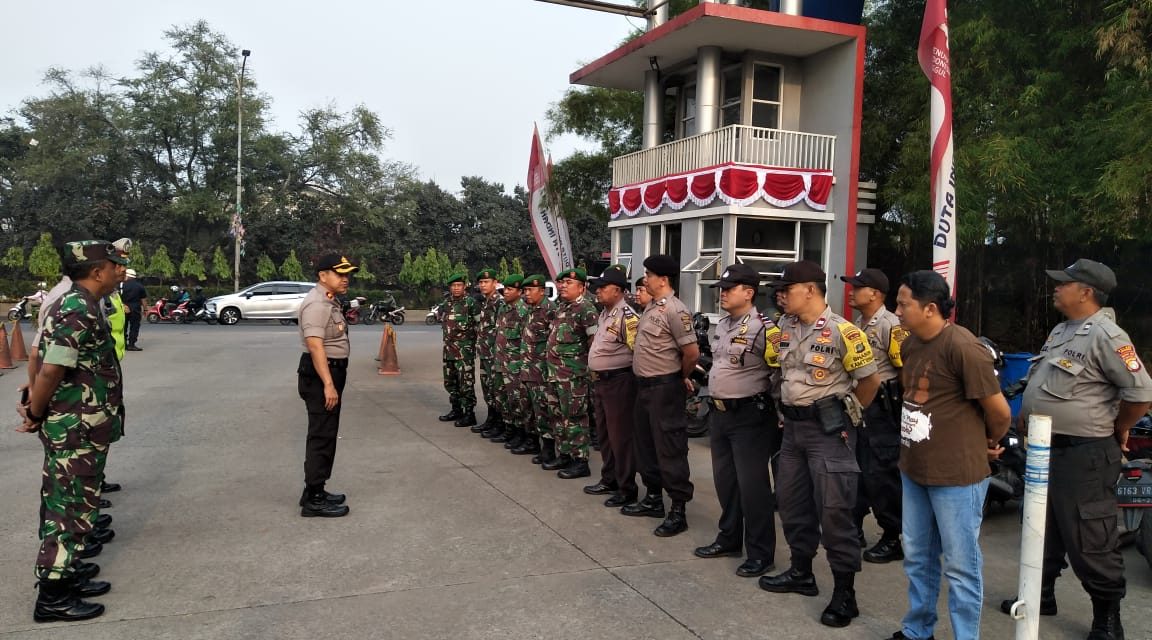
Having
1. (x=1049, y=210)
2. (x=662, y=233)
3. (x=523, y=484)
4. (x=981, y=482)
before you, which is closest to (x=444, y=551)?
(x=523, y=484)

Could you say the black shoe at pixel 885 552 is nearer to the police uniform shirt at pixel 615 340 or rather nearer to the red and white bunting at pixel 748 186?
the police uniform shirt at pixel 615 340

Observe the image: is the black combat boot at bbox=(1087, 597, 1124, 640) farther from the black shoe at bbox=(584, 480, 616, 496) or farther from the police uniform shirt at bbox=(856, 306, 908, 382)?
the black shoe at bbox=(584, 480, 616, 496)

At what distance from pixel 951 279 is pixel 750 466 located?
4.88 m

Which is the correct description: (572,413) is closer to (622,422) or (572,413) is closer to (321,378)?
(622,422)

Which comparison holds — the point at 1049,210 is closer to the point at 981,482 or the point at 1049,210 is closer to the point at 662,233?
the point at 662,233

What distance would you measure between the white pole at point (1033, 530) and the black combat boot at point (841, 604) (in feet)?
2.68

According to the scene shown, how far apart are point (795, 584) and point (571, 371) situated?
299 cm

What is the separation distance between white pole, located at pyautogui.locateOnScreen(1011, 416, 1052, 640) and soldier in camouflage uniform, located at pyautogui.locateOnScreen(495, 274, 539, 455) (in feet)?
16.6

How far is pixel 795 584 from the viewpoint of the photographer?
4375 millimetres

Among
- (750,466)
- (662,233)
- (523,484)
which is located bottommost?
(523,484)

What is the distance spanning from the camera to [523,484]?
6.66 meters

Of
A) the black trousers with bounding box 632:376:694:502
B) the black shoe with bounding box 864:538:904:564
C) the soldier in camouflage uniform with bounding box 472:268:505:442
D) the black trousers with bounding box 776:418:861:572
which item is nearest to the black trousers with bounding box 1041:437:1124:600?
the black trousers with bounding box 776:418:861:572

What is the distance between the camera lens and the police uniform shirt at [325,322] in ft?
17.9

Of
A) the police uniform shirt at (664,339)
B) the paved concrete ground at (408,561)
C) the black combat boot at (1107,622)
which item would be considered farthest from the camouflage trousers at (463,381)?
the black combat boot at (1107,622)
